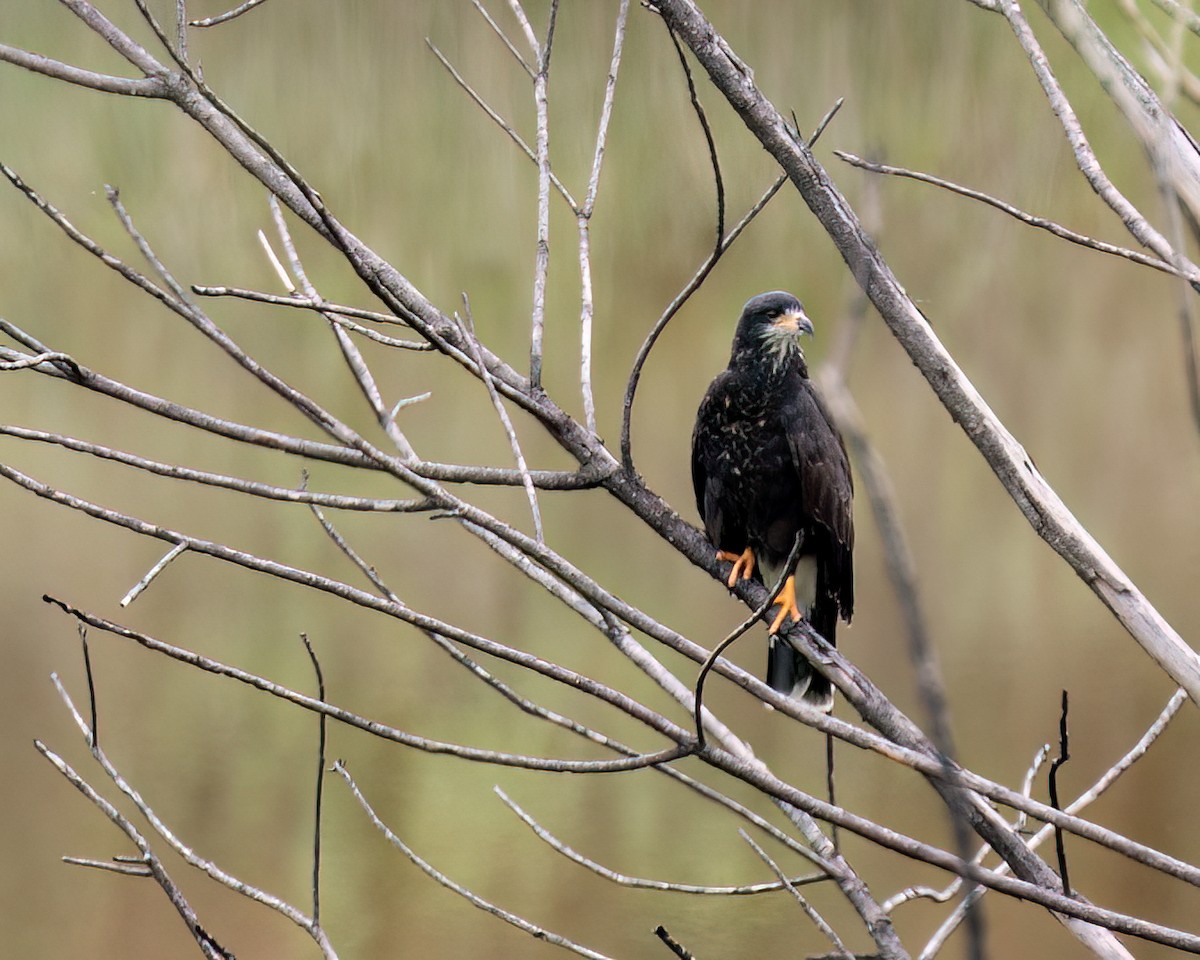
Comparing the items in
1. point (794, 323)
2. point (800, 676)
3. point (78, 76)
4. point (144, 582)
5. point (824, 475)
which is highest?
point (794, 323)

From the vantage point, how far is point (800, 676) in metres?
1.86

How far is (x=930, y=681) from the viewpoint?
16.7 inches

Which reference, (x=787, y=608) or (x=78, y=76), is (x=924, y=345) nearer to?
(x=787, y=608)

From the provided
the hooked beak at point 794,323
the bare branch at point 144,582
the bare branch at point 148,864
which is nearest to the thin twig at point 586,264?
the bare branch at point 144,582

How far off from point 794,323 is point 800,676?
0.58 metres

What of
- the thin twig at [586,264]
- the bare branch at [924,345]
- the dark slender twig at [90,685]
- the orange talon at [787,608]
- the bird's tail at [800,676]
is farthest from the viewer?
the bird's tail at [800,676]

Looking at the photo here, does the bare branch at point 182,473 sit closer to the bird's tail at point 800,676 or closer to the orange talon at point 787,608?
the orange talon at point 787,608

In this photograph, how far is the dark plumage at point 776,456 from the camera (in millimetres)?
1717

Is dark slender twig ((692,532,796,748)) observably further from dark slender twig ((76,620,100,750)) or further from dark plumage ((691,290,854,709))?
dark plumage ((691,290,854,709))

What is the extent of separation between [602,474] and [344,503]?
286 millimetres

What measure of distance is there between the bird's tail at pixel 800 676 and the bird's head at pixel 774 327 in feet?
1.44

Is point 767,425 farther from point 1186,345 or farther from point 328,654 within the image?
point 328,654

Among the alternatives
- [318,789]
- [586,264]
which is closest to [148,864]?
[318,789]

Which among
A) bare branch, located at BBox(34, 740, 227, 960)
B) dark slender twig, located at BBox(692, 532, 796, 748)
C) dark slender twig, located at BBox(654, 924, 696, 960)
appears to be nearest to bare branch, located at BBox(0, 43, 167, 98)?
bare branch, located at BBox(34, 740, 227, 960)
